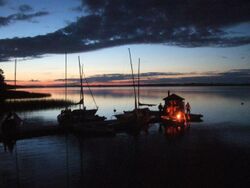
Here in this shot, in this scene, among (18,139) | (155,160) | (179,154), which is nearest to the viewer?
(155,160)

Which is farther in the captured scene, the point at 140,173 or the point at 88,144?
the point at 88,144

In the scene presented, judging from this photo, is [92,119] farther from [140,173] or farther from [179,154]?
[140,173]

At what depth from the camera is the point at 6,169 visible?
2341 cm

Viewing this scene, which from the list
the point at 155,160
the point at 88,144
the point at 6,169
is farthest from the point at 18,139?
the point at 155,160

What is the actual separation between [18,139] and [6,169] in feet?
37.4

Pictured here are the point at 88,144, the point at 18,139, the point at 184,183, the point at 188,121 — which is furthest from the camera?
the point at 188,121

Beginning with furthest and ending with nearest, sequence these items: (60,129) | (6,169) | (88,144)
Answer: (60,129) < (88,144) < (6,169)

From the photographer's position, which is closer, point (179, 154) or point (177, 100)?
point (179, 154)

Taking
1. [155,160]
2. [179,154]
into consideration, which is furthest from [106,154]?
[179,154]

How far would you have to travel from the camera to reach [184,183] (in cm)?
1977

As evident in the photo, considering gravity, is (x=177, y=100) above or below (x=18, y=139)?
above

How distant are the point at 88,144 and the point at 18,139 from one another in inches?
360

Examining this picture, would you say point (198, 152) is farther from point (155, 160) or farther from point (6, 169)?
point (6, 169)

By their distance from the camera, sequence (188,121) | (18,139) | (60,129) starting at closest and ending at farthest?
1. (18,139)
2. (60,129)
3. (188,121)
